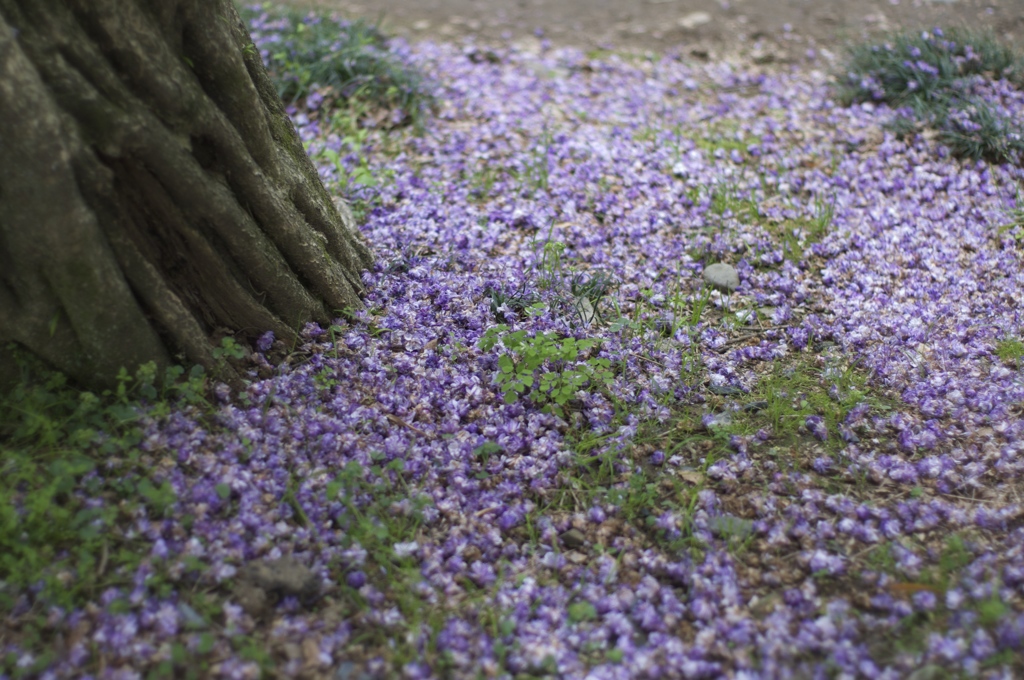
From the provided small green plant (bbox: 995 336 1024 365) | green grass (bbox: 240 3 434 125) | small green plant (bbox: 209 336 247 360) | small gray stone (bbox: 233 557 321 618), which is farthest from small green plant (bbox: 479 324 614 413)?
green grass (bbox: 240 3 434 125)

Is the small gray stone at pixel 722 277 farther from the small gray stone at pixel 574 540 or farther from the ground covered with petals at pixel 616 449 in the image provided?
the small gray stone at pixel 574 540

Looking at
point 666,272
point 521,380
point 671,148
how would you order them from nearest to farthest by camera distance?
point 521,380 → point 666,272 → point 671,148

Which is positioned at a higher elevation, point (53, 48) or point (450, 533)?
point (53, 48)

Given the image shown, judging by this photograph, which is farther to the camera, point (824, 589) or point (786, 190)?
point (786, 190)

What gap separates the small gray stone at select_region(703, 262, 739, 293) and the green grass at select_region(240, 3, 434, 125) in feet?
8.89

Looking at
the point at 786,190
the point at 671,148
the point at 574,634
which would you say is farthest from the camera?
the point at 671,148

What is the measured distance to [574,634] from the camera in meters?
2.77

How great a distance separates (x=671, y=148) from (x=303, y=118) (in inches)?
110

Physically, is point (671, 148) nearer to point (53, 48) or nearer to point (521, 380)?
point (521, 380)

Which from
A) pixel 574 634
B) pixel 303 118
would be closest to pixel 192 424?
pixel 574 634

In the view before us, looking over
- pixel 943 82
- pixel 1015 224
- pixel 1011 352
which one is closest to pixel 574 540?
pixel 1011 352

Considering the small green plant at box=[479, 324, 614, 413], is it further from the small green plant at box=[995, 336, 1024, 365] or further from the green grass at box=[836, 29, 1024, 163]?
the green grass at box=[836, 29, 1024, 163]

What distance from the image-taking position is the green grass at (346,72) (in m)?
6.53

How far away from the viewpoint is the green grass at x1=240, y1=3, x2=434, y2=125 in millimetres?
6527
